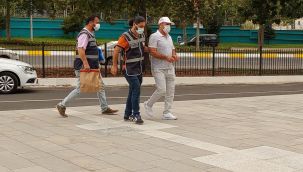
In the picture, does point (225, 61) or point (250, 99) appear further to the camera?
point (225, 61)

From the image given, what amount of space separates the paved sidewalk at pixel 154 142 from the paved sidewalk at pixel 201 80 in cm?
664

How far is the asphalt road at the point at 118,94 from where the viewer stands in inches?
490

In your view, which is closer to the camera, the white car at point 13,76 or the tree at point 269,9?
the white car at point 13,76

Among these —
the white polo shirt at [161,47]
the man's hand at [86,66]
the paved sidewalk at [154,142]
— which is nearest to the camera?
the paved sidewalk at [154,142]

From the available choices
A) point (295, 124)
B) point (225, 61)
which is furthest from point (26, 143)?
point (225, 61)

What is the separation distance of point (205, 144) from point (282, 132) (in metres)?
1.84

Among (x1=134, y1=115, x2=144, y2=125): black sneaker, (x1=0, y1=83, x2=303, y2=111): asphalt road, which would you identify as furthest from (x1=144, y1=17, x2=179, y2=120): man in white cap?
(x1=0, y1=83, x2=303, y2=111): asphalt road

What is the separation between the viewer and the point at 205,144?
7.70 metres

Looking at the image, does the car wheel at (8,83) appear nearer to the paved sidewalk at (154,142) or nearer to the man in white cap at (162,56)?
the paved sidewalk at (154,142)

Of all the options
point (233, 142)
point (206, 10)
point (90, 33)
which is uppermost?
point (206, 10)

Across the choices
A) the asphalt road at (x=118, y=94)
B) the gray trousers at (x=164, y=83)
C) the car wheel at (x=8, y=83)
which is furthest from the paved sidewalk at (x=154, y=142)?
the car wheel at (x=8, y=83)

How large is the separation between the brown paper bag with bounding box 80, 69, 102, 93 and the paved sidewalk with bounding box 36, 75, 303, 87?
25.4 feet

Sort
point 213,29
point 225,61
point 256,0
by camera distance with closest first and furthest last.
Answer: point 225,61 → point 256,0 → point 213,29

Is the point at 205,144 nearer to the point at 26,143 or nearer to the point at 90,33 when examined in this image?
the point at 26,143
